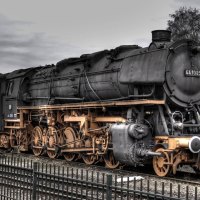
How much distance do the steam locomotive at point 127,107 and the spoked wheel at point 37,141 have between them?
0.04m

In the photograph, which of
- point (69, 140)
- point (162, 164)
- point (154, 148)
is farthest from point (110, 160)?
point (162, 164)

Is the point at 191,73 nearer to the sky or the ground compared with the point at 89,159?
nearer to the sky

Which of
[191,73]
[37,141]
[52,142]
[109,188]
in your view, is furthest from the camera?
[37,141]

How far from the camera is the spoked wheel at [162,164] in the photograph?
12.2m

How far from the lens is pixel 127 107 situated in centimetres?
1395

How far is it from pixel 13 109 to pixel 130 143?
9700mm

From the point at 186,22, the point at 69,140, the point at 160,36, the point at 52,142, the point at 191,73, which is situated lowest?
the point at 52,142

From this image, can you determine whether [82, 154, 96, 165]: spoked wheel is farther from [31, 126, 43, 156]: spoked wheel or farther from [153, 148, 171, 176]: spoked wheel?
[31, 126, 43, 156]: spoked wheel

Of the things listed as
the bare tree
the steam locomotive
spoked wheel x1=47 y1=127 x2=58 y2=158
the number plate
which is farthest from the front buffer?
the bare tree

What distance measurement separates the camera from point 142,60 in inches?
524

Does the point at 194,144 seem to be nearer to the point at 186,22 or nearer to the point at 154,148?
the point at 154,148

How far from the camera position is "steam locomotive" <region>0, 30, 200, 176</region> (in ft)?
41.5

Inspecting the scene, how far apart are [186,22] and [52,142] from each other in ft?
90.5

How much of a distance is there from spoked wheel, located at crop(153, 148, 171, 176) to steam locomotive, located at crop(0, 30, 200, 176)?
0.07 ft
